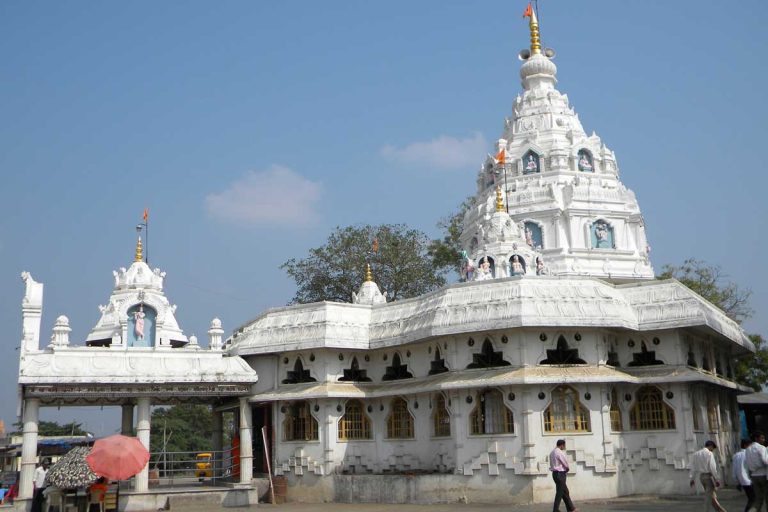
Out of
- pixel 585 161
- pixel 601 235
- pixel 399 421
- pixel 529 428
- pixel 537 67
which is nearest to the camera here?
pixel 529 428

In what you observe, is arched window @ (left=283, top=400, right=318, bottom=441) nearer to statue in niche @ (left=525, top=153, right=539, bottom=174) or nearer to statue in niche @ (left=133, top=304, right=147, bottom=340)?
statue in niche @ (left=133, top=304, right=147, bottom=340)

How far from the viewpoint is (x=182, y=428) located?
69188 mm

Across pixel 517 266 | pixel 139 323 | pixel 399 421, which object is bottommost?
pixel 399 421

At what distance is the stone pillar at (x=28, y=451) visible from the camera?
2342 cm

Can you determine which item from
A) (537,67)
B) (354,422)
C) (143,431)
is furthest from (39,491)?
(537,67)

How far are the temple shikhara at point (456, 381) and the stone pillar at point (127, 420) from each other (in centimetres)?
6

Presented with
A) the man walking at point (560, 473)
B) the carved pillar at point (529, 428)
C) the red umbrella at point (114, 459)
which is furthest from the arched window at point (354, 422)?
the man walking at point (560, 473)

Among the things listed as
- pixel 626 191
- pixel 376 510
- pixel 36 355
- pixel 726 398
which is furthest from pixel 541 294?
pixel 626 191

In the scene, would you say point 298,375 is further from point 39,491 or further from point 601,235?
point 601,235

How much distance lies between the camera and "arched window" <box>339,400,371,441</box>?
Result: 26.1 meters

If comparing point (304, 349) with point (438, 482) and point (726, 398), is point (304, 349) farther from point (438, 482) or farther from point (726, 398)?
point (726, 398)

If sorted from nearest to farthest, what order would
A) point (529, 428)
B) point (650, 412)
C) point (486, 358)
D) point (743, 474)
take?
point (743, 474), point (529, 428), point (650, 412), point (486, 358)

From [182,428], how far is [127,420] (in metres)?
41.5

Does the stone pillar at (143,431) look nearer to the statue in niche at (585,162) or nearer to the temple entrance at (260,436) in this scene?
the temple entrance at (260,436)
